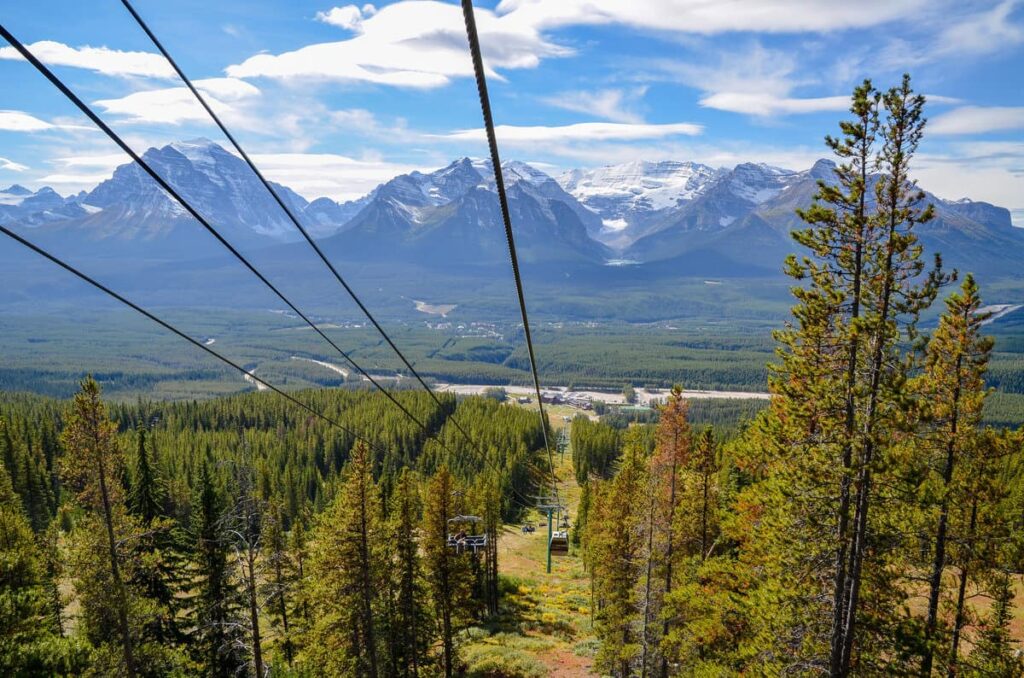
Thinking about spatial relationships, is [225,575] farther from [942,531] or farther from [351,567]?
[942,531]

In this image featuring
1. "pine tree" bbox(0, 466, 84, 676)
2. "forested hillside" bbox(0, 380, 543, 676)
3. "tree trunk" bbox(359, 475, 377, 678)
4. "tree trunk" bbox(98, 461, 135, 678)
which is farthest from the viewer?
"tree trunk" bbox(359, 475, 377, 678)

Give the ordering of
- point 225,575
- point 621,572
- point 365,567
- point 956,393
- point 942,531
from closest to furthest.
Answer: point 942,531 → point 956,393 → point 365,567 → point 225,575 → point 621,572

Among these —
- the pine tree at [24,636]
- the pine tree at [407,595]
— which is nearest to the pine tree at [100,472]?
the pine tree at [24,636]

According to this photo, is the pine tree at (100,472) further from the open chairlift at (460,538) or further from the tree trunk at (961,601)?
the tree trunk at (961,601)

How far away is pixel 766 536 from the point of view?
1445cm

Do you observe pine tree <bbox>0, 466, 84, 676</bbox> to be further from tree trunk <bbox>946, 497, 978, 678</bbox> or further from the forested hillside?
tree trunk <bbox>946, 497, 978, 678</bbox>

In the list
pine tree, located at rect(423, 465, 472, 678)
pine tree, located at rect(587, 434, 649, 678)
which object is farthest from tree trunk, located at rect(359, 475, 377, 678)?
pine tree, located at rect(587, 434, 649, 678)

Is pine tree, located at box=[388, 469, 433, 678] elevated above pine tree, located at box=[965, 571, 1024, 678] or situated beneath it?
situated beneath

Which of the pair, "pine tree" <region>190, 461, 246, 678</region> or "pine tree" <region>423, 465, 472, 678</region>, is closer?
"pine tree" <region>190, 461, 246, 678</region>

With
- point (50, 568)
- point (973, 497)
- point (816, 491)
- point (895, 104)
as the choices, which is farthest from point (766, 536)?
point (50, 568)

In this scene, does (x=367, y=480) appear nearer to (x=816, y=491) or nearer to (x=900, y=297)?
(x=816, y=491)

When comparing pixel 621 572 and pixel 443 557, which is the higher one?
pixel 621 572

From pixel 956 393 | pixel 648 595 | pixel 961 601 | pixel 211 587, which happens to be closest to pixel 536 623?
pixel 648 595

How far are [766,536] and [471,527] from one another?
26606 mm
